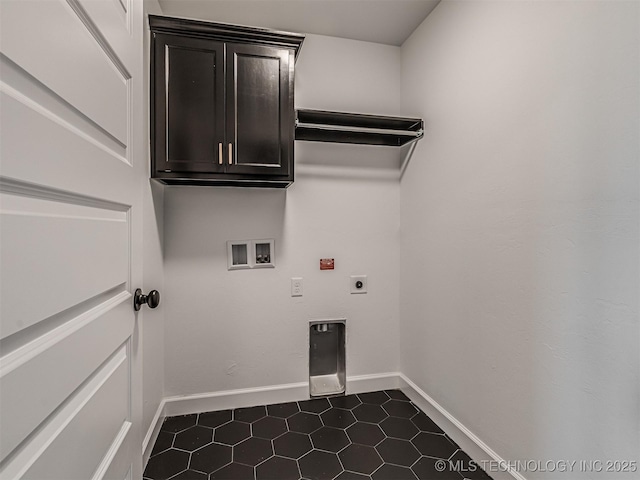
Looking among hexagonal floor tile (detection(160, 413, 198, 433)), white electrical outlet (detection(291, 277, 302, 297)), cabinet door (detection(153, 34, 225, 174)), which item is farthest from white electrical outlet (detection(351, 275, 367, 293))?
hexagonal floor tile (detection(160, 413, 198, 433))

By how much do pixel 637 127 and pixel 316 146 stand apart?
1633 mm

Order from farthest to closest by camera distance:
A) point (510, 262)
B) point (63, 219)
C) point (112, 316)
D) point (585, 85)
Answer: point (510, 262), point (585, 85), point (112, 316), point (63, 219)

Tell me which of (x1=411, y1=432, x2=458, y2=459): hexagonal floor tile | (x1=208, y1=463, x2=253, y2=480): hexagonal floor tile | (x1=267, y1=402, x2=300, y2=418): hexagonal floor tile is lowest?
(x1=411, y1=432, x2=458, y2=459): hexagonal floor tile

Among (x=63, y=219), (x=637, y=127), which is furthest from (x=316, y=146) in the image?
(x=63, y=219)

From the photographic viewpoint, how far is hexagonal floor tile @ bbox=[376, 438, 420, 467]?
5.28ft

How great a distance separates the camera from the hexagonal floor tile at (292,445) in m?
1.67

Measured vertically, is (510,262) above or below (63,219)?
below

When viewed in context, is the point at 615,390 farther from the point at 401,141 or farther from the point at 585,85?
the point at 401,141

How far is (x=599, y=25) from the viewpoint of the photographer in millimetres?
1049

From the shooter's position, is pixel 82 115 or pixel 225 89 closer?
pixel 82 115

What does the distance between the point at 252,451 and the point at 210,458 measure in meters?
0.21

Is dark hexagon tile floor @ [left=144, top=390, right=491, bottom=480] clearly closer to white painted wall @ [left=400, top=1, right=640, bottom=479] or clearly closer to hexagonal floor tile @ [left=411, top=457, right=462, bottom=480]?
hexagonal floor tile @ [left=411, top=457, right=462, bottom=480]

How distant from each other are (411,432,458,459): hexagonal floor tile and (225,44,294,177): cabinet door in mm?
1685

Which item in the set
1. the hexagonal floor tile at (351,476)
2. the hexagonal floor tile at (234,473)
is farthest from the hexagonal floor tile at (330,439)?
the hexagonal floor tile at (234,473)
